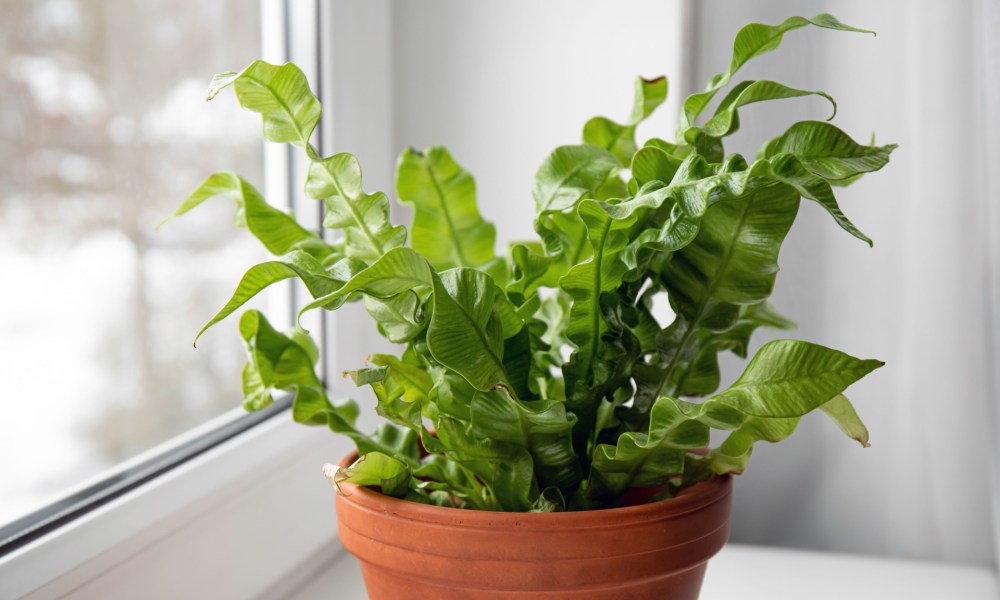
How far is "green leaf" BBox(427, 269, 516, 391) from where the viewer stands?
49cm

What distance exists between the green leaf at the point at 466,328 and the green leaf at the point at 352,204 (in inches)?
2.9

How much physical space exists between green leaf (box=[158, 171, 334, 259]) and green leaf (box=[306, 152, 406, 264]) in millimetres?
44

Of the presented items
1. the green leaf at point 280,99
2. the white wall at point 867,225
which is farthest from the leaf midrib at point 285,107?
the white wall at point 867,225

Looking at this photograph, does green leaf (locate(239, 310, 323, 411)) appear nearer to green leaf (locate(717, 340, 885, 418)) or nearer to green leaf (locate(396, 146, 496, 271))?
green leaf (locate(396, 146, 496, 271))

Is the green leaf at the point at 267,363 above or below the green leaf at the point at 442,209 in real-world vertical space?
below

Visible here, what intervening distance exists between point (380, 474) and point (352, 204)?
171 mm

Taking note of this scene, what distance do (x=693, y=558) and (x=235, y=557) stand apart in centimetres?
40

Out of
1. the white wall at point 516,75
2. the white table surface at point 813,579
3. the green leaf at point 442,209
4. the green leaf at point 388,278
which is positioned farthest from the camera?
the white wall at point 516,75

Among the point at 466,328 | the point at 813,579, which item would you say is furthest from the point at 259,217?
the point at 813,579

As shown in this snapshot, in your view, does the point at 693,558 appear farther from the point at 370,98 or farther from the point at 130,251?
the point at 370,98

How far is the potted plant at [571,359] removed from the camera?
19.3 inches

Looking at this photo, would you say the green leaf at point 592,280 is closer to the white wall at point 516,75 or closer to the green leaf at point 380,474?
the green leaf at point 380,474

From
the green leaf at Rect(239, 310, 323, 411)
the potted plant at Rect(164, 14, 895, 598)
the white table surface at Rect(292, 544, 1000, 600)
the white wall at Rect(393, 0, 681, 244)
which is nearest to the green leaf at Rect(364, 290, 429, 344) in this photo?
the potted plant at Rect(164, 14, 895, 598)

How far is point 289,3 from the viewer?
0.94 meters
